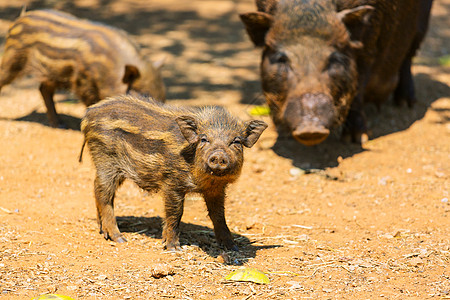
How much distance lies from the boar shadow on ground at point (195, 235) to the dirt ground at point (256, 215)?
0.02 m

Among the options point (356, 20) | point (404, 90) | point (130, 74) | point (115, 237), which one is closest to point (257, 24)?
point (356, 20)

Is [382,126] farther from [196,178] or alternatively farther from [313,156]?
[196,178]

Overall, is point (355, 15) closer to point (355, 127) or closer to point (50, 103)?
point (355, 127)

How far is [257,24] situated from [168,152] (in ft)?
8.46

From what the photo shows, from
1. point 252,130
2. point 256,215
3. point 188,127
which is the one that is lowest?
point 256,215

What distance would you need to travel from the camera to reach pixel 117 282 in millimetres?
3492

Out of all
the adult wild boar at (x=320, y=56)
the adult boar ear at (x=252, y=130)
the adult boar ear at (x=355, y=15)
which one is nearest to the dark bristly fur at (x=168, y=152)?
the adult boar ear at (x=252, y=130)

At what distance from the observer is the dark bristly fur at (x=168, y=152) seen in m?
3.77

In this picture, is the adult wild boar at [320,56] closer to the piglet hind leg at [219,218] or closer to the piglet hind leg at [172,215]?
the piglet hind leg at [219,218]

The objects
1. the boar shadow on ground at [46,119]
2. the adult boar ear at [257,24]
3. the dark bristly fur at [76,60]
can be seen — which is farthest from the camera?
the boar shadow on ground at [46,119]

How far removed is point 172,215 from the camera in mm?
4039

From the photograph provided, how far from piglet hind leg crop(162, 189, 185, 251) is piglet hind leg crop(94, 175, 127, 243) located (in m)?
0.40

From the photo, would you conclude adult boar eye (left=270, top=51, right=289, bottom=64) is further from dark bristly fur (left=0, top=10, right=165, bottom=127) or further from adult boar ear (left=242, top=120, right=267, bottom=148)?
adult boar ear (left=242, top=120, right=267, bottom=148)

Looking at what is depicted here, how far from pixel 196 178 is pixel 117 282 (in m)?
0.85
